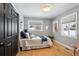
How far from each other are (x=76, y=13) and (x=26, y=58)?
12.9 ft

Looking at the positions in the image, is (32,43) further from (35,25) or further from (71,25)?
(35,25)

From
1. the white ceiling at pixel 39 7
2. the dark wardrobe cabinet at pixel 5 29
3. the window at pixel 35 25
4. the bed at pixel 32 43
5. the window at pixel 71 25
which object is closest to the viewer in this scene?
the dark wardrobe cabinet at pixel 5 29

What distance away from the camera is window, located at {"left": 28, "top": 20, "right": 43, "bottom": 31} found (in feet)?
24.8

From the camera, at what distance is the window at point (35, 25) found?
24.8 feet

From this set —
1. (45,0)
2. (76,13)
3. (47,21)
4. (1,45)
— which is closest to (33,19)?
(47,21)

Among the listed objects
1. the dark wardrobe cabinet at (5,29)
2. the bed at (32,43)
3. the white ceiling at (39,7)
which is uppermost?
the white ceiling at (39,7)

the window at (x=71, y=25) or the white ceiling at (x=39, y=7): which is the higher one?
the white ceiling at (x=39, y=7)

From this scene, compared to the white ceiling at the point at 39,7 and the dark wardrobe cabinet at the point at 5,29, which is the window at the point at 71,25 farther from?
the dark wardrobe cabinet at the point at 5,29

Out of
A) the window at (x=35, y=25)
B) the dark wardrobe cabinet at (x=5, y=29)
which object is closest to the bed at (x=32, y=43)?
the dark wardrobe cabinet at (x=5, y=29)

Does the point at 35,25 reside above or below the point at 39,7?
below

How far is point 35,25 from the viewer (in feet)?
25.3

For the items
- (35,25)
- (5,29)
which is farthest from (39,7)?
(35,25)

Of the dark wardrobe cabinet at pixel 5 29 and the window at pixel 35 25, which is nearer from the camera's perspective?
the dark wardrobe cabinet at pixel 5 29

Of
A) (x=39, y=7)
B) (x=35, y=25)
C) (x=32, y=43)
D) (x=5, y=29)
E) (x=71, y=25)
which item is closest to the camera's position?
(x=5, y=29)
